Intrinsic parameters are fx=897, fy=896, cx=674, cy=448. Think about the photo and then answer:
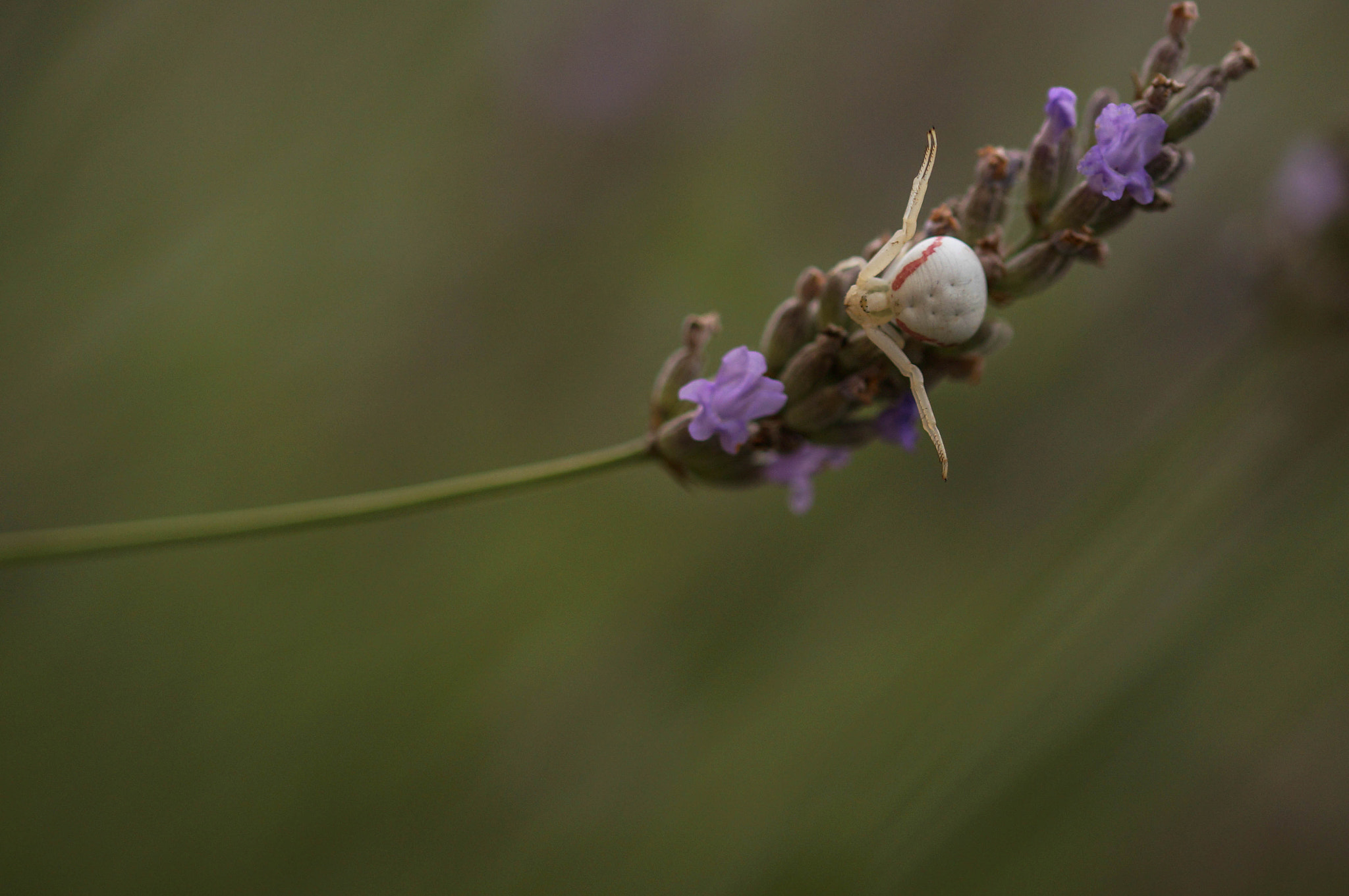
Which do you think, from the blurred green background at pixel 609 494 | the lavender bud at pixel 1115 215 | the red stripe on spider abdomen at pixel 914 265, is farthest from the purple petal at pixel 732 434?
the blurred green background at pixel 609 494

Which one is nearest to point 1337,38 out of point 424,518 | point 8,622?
point 424,518

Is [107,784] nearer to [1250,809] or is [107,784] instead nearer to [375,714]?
[375,714]

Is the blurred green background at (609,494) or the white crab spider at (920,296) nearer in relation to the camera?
the white crab spider at (920,296)

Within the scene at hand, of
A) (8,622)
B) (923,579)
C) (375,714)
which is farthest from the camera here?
(923,579)

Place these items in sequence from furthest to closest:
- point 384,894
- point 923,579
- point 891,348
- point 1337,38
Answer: point 1337,38
point 923,579
point 384,894
point 891,348

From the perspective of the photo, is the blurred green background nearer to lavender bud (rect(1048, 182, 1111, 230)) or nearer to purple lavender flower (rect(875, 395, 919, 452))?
purple lavender flower (rect(875, 395, 919, 452))

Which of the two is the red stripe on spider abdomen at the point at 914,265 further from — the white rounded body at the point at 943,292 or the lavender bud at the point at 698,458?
the lavender bud at the point at 698,458

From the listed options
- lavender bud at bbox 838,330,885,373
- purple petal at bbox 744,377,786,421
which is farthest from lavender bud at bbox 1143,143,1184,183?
purple petal at bbox 744,377,786,421
